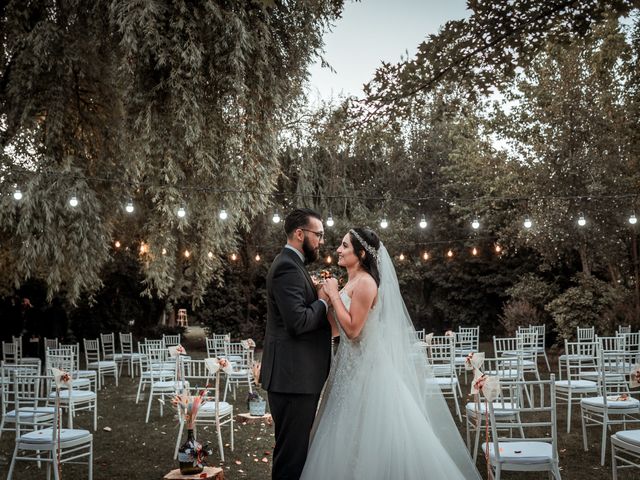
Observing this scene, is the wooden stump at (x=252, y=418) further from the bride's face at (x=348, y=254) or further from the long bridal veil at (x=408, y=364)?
the bride's face at (x=348, y=254)

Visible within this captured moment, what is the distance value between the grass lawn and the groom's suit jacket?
2124mm

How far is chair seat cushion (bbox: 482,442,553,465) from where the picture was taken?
3.67 metres

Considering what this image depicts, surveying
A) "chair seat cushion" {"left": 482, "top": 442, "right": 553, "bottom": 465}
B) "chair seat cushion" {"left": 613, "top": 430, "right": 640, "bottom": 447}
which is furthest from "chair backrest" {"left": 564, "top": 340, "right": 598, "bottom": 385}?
"chair seat cushion" {"left": 482, "top": 442, "right": 553, "bottom": 465}

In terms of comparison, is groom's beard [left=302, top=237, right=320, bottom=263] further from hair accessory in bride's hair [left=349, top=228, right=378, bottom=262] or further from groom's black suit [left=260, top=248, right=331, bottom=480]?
hair accessory in bride's hair [left=349, top=228, right=378, bottom=262]

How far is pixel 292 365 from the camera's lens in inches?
127

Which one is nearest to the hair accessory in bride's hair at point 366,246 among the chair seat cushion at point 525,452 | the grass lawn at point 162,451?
the chair seat cushion at point 525,452

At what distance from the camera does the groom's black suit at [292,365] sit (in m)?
3.20

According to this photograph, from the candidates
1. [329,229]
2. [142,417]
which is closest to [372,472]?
[142,417]

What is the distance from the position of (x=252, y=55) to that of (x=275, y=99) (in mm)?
649

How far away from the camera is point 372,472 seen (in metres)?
3.29

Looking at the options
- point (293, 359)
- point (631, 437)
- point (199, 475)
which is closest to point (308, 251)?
point (293, 359)

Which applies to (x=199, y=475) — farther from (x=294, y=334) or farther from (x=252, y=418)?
(x=252, y=418)

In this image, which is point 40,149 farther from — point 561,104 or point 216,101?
point 561,104

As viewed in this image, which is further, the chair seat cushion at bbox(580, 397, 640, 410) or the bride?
the chair seat cushion at bbox(580, 397, 640, 410)
